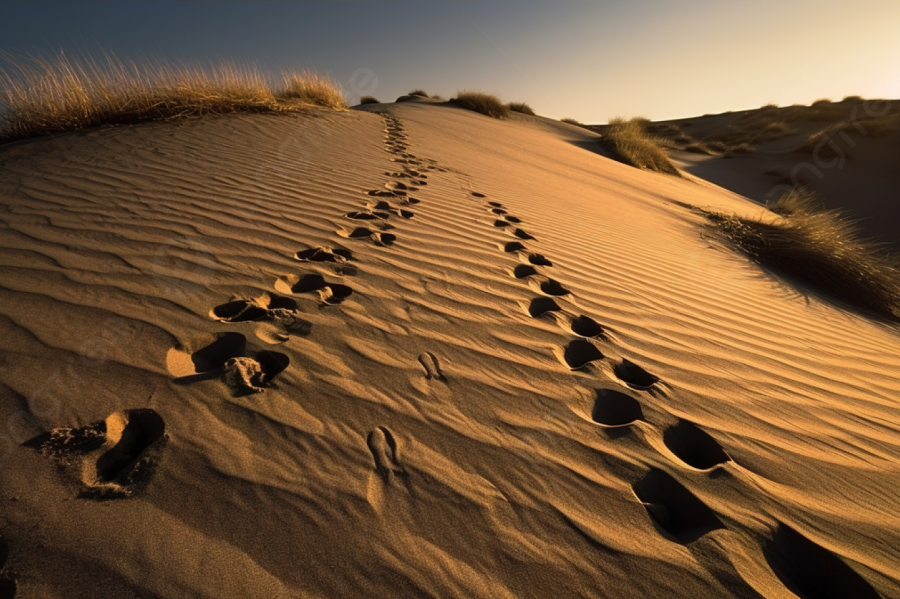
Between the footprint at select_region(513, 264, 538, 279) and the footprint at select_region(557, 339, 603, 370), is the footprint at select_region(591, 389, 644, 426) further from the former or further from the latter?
the footprint at select_region(513, 264, 538, 279)

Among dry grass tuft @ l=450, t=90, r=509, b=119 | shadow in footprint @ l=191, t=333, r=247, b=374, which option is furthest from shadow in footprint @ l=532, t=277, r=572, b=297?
dry grass tuft @ l=450, t=90, r=509, b=119

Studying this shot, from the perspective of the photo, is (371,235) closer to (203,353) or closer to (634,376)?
(203,353)

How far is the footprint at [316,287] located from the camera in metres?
1.89

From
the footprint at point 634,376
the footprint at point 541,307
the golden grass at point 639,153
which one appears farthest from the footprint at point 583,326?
the golden grass at point 639,153

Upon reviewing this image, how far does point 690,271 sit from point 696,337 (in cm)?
125

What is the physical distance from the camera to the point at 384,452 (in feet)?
3.77

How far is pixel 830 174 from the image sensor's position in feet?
37.5

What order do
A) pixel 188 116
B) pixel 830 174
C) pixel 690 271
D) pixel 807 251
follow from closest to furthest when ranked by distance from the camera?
1. pixel 690 271
2. pixel 807 251
3. pixel 188 116
4. pixel 830 174

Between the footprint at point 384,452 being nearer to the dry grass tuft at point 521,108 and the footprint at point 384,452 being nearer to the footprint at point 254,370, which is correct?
the footprint at point 254,370

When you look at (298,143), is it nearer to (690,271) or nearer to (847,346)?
(690,271)

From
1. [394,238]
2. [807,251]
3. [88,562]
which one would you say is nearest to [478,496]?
[88,562]

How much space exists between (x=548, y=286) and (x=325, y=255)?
4.32ft

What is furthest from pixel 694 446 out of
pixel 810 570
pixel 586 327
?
pixel 586 327

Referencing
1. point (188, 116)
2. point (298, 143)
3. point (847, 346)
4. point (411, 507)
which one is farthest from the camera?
point (188, 116)
